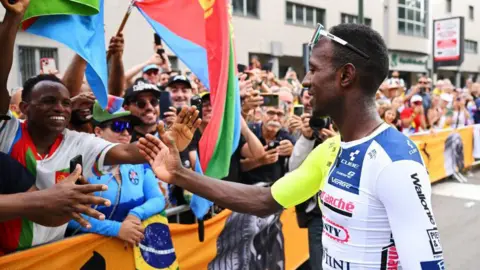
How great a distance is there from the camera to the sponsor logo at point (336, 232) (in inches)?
75.8

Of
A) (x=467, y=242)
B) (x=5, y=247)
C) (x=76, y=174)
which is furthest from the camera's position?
(x=467, y=242)

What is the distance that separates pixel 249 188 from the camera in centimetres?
238

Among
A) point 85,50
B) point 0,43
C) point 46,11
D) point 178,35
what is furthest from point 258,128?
point 0,43

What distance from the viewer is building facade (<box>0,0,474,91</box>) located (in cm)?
1365

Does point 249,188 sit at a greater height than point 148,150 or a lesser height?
lesser

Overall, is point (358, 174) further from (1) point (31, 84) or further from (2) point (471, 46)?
(2) point (471, 46)

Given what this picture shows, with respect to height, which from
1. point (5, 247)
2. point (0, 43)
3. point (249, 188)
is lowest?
point (5, 247)

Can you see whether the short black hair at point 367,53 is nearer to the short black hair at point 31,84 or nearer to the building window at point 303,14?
the short black hair at point 31,84

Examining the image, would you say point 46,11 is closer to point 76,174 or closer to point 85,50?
point 85,50

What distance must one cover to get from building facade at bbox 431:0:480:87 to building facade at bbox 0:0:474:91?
18cm

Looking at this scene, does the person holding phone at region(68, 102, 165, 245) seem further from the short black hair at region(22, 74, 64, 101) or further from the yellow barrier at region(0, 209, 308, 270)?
the short black hair at region(22, 74, 64, 101)

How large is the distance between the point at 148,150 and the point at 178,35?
173 centimetres

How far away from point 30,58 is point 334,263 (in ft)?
43.9

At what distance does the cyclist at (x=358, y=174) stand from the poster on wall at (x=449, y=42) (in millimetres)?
22018
